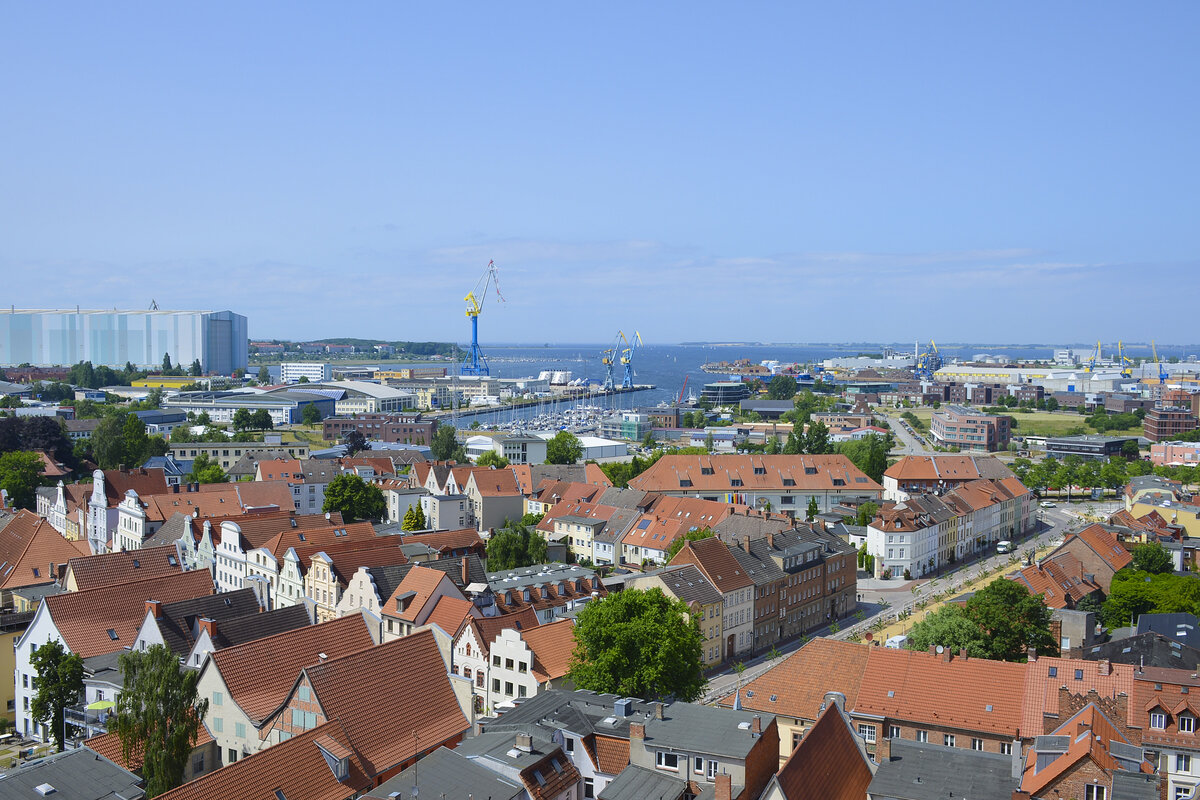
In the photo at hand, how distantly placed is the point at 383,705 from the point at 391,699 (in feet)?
0.90

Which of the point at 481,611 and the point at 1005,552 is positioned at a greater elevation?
the point at 481,611

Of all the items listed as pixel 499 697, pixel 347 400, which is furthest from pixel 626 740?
pixel 347 400

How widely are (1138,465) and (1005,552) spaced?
33.2 m

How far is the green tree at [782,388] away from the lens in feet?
522

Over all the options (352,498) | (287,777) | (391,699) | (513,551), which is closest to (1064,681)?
(391,699)

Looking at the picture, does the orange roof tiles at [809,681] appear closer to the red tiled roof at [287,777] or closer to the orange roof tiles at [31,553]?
the red tiled roof at [287,777]

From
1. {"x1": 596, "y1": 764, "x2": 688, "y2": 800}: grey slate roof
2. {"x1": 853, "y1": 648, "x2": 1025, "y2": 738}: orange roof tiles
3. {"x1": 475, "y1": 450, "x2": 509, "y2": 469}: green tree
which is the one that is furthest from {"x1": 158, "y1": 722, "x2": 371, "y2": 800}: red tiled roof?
{"x1": 475, "y1": 450, "x2": 509, "y2": 469}: green tree

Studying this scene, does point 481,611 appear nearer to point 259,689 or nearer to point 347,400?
point 259,689

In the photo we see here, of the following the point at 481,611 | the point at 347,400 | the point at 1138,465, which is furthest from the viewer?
A: the point at 347,400

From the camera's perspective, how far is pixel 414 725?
21812mm

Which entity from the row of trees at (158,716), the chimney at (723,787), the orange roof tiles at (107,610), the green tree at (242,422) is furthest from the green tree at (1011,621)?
the green tree at (242,422)

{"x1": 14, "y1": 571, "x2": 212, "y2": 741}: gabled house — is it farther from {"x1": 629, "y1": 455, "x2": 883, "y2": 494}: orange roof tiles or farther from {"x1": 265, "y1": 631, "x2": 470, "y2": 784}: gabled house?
{"x1": 629, "y1": 455, "x2": 883, "y2": 494}: orange roof tiles

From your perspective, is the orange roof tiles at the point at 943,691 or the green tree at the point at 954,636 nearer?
the orange roof tiles at the point at 943,691

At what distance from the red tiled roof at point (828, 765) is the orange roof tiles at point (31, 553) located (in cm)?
3023
